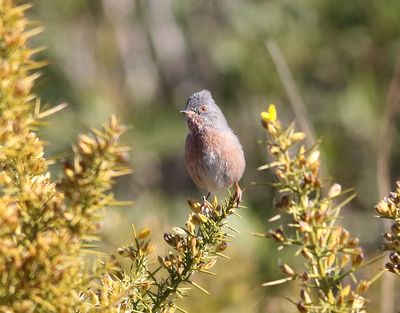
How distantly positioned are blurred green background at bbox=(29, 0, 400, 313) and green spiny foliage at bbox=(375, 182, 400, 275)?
5372 mm

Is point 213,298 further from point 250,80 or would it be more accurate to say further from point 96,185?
point 250,80

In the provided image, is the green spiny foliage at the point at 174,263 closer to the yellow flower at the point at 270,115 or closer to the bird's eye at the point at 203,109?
the yellow flower at the point at 270,115

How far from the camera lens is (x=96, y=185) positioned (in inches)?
64.0

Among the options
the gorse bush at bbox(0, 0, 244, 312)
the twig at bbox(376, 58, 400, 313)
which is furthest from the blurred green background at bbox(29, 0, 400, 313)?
the gorse bush at bbox(0, 0, 244, 312)

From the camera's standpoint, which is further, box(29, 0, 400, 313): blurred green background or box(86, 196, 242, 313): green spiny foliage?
box(29, 0, 400, 313): blurred green background

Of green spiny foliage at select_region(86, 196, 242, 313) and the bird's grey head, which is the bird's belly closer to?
the bird's grey head

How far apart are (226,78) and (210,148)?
7.39 meters

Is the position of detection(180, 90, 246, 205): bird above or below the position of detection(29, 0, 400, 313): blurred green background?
above

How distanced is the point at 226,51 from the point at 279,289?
628 centimetres

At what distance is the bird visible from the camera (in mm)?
4605

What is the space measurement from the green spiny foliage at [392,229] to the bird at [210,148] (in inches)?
103

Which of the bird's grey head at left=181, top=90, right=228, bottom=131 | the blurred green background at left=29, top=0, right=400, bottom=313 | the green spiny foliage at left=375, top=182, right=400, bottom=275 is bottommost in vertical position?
the blurred green background at left=29, top=0, right=400, bottom=313

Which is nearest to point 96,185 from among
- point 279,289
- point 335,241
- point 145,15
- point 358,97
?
point 335,241

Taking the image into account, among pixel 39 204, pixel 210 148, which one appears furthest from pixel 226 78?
pixel 39 204
